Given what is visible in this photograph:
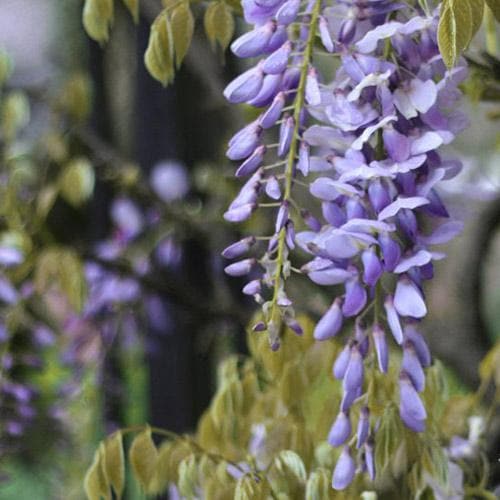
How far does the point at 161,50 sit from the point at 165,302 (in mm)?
675

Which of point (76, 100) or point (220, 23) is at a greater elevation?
point (220, 23)

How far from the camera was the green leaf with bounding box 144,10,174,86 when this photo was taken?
0.56m

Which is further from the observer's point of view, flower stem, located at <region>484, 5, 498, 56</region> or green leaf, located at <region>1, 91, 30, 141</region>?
green leaf, located at <region>1, 91, 30, 141</region>

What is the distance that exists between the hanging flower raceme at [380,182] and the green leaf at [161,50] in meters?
0.10

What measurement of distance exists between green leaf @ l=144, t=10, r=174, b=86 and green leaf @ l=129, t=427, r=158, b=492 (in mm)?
227

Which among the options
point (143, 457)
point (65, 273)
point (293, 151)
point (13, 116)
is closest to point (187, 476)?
point (143, 457)

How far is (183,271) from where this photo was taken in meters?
1.27

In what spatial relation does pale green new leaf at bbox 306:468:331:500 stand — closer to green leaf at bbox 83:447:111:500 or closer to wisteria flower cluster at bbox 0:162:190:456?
green leaf at bbox 83:447:111:500

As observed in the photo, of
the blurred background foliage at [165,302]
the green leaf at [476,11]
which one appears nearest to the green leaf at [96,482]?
the blurred background foliage at [165,302]

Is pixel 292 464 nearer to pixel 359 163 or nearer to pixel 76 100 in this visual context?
pixel 359 163

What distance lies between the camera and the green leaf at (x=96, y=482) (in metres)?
0.58

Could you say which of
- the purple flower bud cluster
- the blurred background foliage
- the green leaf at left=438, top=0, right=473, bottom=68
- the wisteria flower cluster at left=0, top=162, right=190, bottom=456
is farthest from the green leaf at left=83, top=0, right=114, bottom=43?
the wisteria flower cluster at left=0, top=162, right=190, bottom=456

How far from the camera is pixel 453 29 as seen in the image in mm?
454

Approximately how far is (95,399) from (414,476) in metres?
0.65
